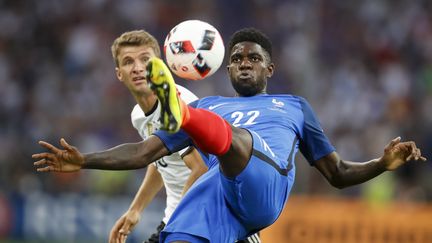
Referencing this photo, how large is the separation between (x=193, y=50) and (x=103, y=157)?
1.26m

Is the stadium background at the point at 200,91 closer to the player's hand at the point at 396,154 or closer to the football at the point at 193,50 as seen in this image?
the player's hand at the point at 396,154

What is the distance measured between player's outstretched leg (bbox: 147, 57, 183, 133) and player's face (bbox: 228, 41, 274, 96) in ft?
4.33

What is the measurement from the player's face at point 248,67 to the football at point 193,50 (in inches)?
6.5

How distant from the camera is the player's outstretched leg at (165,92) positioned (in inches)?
205

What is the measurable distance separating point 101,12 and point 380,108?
6715 millimetres

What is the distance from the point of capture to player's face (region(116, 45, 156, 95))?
7211mm

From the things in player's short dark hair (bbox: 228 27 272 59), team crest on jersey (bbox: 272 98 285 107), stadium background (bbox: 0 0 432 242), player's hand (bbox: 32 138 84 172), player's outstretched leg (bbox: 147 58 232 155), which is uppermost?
player's short dark hair (bbox: 228 27 272 59)

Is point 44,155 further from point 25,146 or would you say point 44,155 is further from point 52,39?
point 52,39

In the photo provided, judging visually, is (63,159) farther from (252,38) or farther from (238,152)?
(252,38)

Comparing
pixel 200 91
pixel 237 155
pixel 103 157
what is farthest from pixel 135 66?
pixel 200 91

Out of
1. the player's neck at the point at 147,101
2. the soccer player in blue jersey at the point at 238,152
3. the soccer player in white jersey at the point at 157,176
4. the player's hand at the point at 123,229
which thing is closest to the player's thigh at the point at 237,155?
the soccer player in blue jersey at the point at 238,152

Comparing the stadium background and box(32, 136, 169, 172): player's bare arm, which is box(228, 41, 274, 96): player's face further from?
the stadium background

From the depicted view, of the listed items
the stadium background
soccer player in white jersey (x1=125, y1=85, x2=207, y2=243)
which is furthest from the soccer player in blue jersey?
the stadium background

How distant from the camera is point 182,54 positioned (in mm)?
6598
